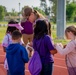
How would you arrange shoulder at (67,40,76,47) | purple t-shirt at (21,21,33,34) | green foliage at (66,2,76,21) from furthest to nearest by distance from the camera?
green foliage at (66,2,76,21), purple t-shirt at (21,21,33,34), shoulder at (67,40,76,47)

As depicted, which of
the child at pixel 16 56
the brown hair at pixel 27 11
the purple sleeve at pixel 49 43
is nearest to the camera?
the purple sleeve at pixel 49 43

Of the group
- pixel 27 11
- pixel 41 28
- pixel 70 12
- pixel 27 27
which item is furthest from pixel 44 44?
pixel 70 12

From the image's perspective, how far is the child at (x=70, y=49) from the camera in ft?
15.9

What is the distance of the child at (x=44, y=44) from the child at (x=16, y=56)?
0.31 meters

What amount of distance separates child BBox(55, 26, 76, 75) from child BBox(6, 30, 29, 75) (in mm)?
636

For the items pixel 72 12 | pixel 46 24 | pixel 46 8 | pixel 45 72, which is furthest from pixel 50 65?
pixel 46 8

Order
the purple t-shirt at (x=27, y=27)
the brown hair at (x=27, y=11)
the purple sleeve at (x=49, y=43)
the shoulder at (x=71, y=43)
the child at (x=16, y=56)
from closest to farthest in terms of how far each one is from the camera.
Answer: the purple sleeve at (x=49, y=43) → the shoulder at (x=71, y=43) → the child at (x=16, y=56) → the brown hair at (x=27, y=11) → the purple t-shirt at (x=27, y=27)

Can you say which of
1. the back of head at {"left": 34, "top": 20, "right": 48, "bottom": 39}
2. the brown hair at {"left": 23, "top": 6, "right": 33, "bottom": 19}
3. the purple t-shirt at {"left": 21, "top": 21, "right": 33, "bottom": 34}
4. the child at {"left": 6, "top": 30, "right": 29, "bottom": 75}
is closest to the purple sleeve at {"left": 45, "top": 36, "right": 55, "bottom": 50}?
the back of head at {"left": 34, "top": 20, "right": 48, "bottom": 39}

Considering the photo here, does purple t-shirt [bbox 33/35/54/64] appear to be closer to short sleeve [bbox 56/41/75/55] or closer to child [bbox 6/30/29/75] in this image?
short sleeve [bbox 56/41/75/55]

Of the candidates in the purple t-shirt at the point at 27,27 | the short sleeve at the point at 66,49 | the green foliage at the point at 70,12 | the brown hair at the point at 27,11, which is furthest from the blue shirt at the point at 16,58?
the green foliage at the point at 70,12

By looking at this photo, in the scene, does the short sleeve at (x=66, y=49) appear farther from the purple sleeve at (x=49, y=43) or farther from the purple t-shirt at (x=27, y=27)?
the purple t-shirt at (x=27, y=27)

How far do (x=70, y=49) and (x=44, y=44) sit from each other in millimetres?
437

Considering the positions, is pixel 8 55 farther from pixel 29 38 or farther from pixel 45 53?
pixel 29 38

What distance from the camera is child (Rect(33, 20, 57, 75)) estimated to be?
188 inches
